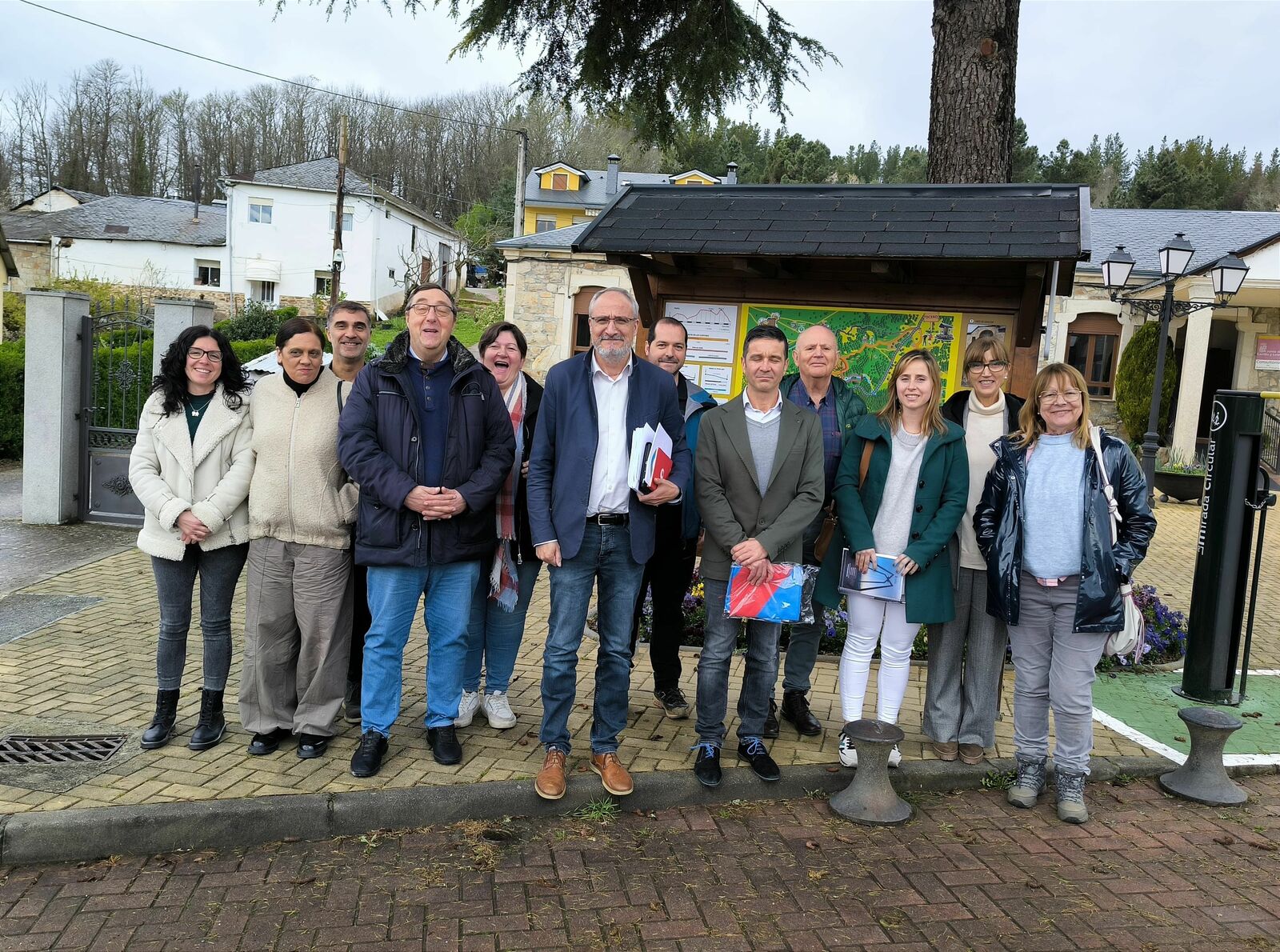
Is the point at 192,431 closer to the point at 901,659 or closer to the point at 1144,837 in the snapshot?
the point at 901,659

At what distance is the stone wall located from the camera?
28172 millimetres

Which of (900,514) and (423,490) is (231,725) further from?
(900,514)

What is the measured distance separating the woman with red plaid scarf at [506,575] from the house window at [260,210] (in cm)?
4527

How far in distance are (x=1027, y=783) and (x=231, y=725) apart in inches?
148

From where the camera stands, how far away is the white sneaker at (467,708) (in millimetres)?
4711

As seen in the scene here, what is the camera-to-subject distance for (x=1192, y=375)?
19750 mm

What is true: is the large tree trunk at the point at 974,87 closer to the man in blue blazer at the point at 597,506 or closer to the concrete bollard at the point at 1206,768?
the concrete bollard at the point at 1206,768

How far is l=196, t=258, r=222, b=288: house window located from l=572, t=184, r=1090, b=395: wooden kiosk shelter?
44847mm

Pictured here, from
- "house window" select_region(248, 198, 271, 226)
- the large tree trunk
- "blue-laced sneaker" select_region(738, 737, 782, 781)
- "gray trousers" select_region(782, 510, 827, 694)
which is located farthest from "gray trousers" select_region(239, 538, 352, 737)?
"house window" select_region(248, 198, 271, 226)

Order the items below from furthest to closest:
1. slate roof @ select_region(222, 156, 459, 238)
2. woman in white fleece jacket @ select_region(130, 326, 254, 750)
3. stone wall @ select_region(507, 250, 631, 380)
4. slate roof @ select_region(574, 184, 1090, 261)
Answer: slate roof @ select_region(222, 156, 459, 238), stone wall @ select_region(507, 250, 631, 380), slate roof @ select_region(574, 184, 1090, 261), woman in white fleece jacket @ select_region(130, 326, 254, 750)

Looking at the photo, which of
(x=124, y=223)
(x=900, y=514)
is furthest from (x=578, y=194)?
(x=900, y=514)

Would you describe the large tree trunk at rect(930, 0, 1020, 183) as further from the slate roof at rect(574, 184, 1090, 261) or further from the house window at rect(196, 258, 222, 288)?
the house window at rect(196, 258, 222, 288)

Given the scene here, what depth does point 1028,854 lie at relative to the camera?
12.6ft

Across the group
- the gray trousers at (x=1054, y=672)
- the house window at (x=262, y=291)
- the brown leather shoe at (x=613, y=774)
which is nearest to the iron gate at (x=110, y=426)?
the brown leather shoe at (x=613, y=774)
